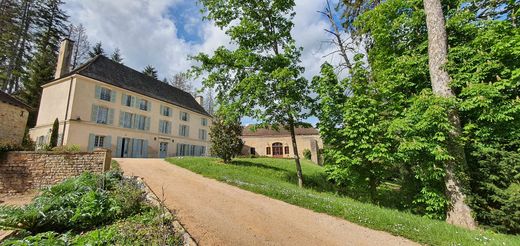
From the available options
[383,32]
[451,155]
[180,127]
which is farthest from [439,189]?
[180,127]

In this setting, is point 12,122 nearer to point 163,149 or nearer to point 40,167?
point 40,167

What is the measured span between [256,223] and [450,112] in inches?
264

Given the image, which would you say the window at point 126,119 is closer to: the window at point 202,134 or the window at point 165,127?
the window at point 165,127

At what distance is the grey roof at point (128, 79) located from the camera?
69.9ft

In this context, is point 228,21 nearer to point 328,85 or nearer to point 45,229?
point 328,85

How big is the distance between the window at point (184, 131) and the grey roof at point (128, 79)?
2585mm

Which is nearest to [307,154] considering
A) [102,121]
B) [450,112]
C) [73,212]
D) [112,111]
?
[112,111]

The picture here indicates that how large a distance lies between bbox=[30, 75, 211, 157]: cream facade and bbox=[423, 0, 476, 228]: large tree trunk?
23234 millimetres

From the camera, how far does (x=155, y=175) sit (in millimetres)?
10594

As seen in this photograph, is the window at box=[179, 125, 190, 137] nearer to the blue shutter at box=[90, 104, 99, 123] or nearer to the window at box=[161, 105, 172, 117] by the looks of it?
the window at box=[161, 105, 172, 117]

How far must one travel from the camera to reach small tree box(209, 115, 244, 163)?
51.6 feet

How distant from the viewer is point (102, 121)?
21.0 m

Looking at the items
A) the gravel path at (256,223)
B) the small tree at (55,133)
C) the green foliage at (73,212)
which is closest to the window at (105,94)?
the small tree at (55,133)

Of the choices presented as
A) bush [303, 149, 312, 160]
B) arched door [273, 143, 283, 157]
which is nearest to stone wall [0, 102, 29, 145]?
bush [303, 149, 312, 160]
